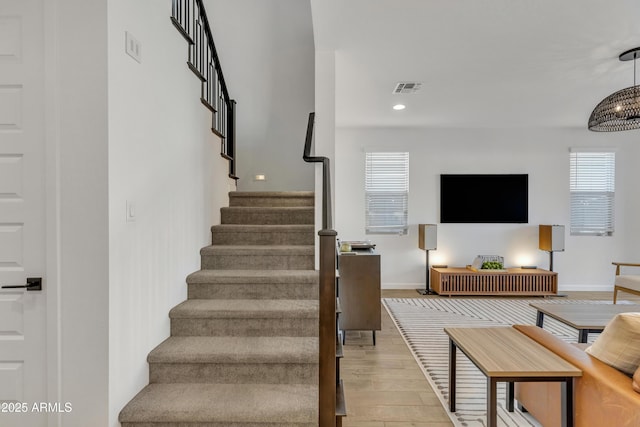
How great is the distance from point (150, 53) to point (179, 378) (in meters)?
2.01

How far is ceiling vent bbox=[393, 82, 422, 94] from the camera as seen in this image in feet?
13.0

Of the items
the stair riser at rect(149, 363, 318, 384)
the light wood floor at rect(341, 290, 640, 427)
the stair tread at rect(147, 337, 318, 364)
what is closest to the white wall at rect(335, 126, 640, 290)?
the light wood floor at rect(341, 290, 640, 427)

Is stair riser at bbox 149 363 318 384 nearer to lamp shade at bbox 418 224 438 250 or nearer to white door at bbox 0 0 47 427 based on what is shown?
white door at bbox 0 0 47 427

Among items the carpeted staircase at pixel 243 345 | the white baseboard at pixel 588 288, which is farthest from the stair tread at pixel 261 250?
the white baseboard at pixel 588 288

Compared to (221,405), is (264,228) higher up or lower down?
higher up

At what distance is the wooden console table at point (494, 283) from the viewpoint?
5484mm

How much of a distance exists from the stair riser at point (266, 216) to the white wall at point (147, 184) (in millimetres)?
699

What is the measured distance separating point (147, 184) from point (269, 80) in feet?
10.9

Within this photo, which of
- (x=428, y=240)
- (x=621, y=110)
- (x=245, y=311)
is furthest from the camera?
(x=428, y=240)

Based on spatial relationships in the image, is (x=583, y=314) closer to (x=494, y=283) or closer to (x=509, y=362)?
(x=509, y=362)

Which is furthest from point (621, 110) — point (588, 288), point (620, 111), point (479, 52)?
point (588, 288)

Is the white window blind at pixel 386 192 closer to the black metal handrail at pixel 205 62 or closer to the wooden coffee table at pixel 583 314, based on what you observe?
the black metal handrail at pixel 205 62

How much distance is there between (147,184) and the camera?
210 centimetres

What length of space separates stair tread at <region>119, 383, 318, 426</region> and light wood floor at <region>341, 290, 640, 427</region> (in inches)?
18.3
